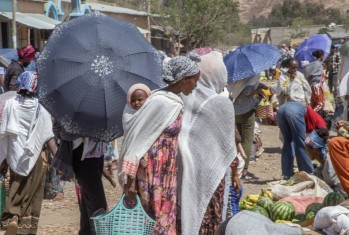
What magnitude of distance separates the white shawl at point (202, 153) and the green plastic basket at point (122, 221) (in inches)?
25.9

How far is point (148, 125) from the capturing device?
5.21 metres

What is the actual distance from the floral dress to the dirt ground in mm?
1031

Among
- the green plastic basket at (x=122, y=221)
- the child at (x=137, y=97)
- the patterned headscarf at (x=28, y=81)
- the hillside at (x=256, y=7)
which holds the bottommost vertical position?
the hillside at (x=256, y=7)

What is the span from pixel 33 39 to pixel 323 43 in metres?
19.4

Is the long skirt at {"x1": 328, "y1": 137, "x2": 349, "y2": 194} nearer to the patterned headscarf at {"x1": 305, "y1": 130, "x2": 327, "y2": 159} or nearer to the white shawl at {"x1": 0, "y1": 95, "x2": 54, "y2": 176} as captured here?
the patterned headscarf at {"x1": 305, "y1": 130, "x2": 327, "y2": 159}

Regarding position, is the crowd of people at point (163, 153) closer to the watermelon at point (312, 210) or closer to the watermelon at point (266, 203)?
the watermelon at point (312, 210)

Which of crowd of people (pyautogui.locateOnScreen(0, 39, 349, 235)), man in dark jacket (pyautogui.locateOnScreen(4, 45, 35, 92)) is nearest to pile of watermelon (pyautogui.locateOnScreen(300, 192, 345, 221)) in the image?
crowd of people (pyautogui.locateOnScreen(0, 39, 349, 235))

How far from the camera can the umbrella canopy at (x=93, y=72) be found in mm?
6027

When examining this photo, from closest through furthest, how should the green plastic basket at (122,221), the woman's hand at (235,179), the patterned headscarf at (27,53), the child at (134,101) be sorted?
the green plastic basket at (122,221) < the child at (134,101) < the woman's hand at (235,179) < the patterned headscarf at (27,53)

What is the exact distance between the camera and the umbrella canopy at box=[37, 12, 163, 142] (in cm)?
603

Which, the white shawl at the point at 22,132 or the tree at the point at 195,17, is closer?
the white shawl at the point at 22,132

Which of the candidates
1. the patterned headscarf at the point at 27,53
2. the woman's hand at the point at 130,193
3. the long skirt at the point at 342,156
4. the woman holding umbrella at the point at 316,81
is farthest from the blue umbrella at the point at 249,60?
the woman's hand at the point at 130,193

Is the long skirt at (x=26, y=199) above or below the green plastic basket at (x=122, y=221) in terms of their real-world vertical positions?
below

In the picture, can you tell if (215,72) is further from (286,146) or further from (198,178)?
(286,146)
